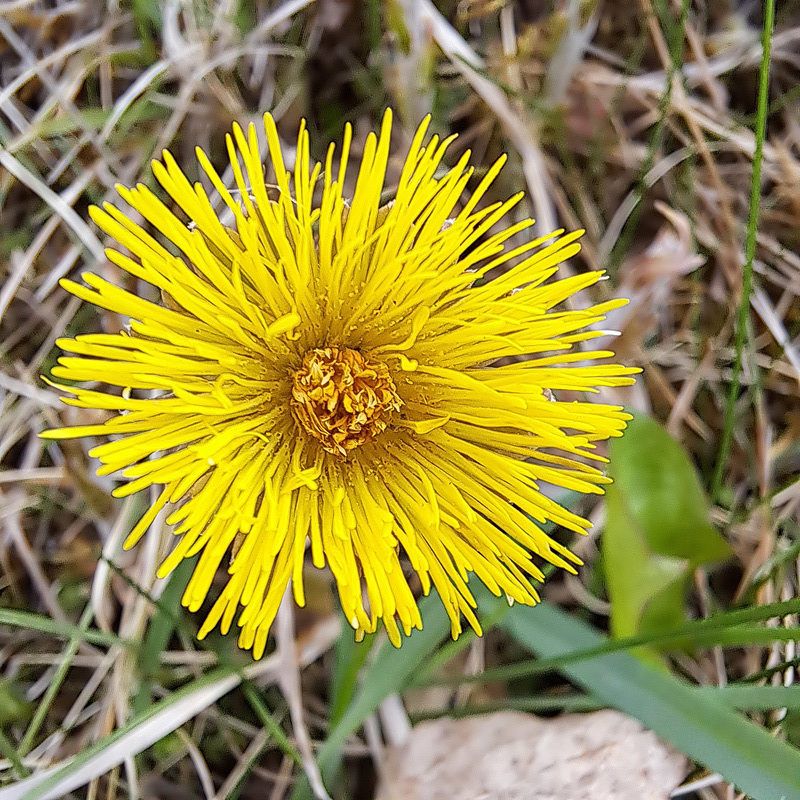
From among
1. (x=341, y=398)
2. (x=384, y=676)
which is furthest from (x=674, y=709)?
(x=341, y=398)

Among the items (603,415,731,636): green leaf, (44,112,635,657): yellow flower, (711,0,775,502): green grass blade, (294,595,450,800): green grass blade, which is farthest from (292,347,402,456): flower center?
(711,0,775,502): green grass blade

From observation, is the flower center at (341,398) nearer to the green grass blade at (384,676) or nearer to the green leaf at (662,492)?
the green grass blade at (384,676)

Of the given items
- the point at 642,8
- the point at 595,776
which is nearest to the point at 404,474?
the point at 595,776

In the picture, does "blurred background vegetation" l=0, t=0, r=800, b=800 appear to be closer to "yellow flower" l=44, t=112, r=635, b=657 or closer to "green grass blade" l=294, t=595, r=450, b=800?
"green grass blade" l=294, t=595, r=450, b=800

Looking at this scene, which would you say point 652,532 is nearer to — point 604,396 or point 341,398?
point 604,396

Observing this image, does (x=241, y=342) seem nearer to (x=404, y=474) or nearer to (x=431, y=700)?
(x=404, y=474)

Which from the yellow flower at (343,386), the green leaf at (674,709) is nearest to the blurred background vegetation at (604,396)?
the green leaf at (674,709)
